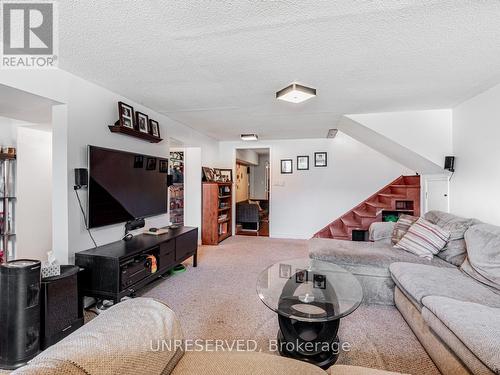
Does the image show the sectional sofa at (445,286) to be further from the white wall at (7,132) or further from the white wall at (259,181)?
the white wall at (259,181)

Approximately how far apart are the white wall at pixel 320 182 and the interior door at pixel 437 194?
1.43 metres

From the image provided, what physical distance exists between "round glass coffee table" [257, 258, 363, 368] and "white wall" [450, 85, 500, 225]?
1.85 m

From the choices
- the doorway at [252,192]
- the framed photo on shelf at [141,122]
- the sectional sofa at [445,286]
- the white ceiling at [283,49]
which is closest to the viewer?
the sectional sofa at [445,286]

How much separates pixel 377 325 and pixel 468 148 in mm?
2433

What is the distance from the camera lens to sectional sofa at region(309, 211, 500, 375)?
1.42m

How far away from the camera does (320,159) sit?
229 inches

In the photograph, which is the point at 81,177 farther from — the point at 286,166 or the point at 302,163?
the point at 302,163

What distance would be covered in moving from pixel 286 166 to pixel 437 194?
2984 millimetres

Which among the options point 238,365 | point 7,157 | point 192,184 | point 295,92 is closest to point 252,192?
point 192,184

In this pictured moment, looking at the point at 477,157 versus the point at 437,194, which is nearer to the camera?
the point at 477,157

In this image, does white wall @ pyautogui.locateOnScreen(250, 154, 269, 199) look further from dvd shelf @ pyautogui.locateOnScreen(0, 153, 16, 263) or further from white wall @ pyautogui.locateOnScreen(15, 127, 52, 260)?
dvd shelf @ pyautogui.locateOnScreen(0, 153, 16, 263)

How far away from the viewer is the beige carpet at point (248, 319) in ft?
6.07

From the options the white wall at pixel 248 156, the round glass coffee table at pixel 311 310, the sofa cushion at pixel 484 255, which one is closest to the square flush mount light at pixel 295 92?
the round glass coffee table at pixel 311 310

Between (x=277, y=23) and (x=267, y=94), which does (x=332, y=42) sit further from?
(x=267, y=94)
